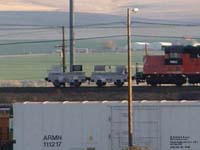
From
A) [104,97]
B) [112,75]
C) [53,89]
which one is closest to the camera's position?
[104,97]

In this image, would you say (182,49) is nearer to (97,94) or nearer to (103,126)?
(97,94)

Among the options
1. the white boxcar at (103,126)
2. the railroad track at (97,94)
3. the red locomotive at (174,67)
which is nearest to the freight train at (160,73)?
the red locomotive at (174,67)

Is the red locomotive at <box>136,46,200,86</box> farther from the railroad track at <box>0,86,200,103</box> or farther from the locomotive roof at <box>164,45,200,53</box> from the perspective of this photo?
the railroad track at <box>0,86,200,103</box>

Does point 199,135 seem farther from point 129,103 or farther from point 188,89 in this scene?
point 188,89

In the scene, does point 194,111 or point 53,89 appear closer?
point 194,111

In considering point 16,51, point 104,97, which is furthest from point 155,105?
point 16,51

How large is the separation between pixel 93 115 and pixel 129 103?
1.81 m

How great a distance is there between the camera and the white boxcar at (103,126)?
3475cm

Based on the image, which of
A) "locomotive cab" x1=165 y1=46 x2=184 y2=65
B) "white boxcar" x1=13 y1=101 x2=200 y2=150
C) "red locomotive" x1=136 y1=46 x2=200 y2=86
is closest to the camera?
"white boxcar" x1=13 y1=101 x2=200 y2=150

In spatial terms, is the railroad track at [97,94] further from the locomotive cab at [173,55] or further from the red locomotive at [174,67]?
the locomotive cab at [173,55]

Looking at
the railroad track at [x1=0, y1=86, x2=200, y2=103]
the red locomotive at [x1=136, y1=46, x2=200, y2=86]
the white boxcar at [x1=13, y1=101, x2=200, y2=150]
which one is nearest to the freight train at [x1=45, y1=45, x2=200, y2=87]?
the red locomotive at [x1=136, y1=46, x2=200, y2=86]

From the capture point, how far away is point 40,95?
55031 mm

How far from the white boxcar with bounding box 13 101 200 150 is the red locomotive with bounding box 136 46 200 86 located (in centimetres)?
2740

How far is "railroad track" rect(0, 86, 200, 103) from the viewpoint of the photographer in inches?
2121
